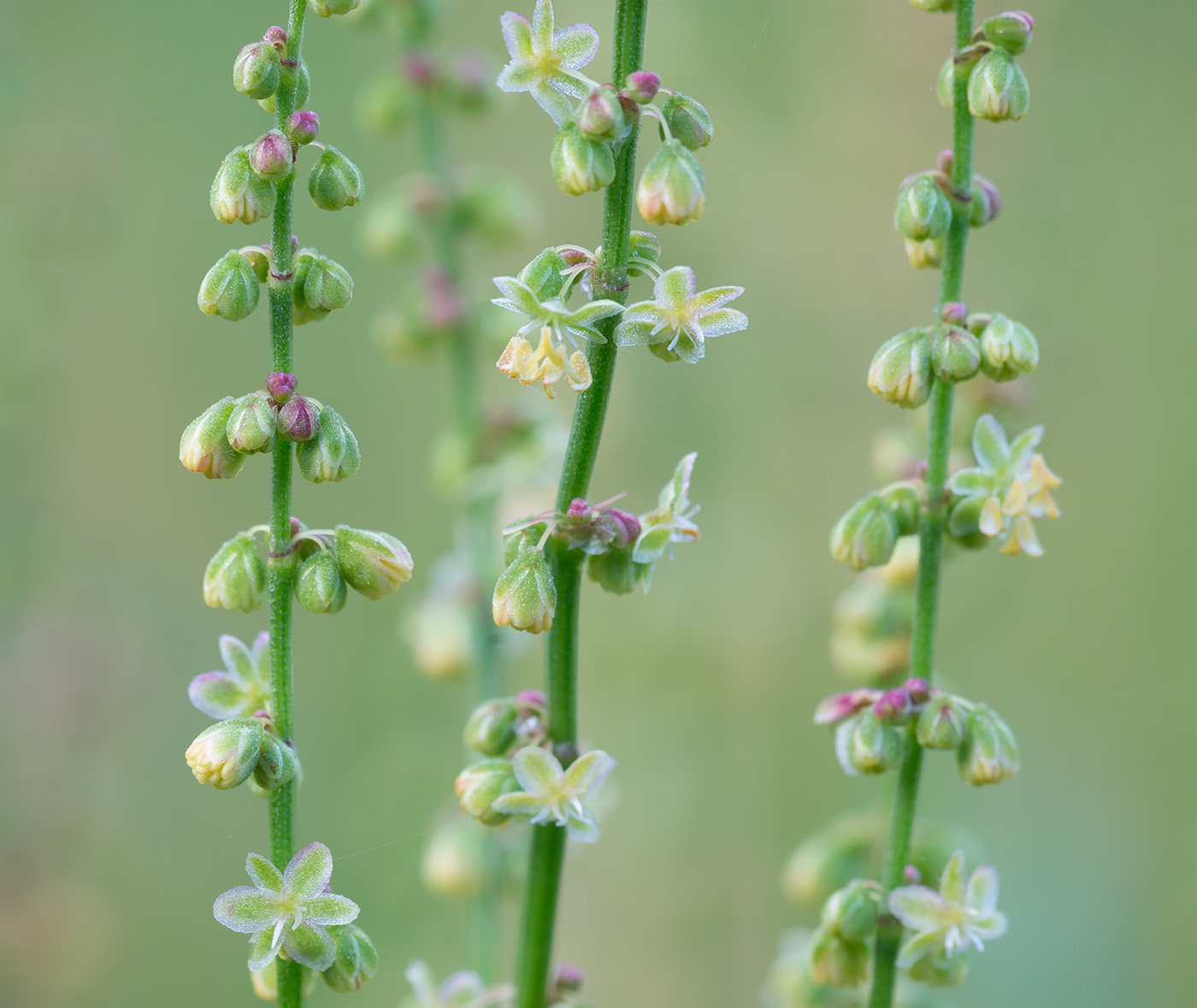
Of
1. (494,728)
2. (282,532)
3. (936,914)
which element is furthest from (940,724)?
(282,532)

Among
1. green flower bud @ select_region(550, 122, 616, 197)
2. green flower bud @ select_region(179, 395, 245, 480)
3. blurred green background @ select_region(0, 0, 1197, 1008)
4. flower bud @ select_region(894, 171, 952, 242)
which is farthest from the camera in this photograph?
blurred green background @ select_region(0, 0, 1197, 1008)

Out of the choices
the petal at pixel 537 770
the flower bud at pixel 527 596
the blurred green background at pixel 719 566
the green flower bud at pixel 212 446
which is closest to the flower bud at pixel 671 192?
the flower bud at pixel 527 596

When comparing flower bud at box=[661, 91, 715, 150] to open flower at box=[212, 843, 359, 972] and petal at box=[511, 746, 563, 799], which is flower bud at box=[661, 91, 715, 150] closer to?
petal at box=[511, 746, 563, 799]

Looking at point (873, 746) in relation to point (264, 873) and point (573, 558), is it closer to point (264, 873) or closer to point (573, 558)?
point (573, 558)

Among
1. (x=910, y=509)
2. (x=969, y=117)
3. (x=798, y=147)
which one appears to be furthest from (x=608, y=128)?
(x=798, y=147)

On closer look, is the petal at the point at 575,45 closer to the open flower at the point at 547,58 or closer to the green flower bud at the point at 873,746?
the open flower at the point at 547,58

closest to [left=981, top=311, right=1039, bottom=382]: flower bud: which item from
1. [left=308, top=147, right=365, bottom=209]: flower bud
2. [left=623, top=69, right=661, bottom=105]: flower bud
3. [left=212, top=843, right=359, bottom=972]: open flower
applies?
[left=623, top=69, right=661, bottom=105]: flower bud

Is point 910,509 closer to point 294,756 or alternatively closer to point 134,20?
point 294,756
